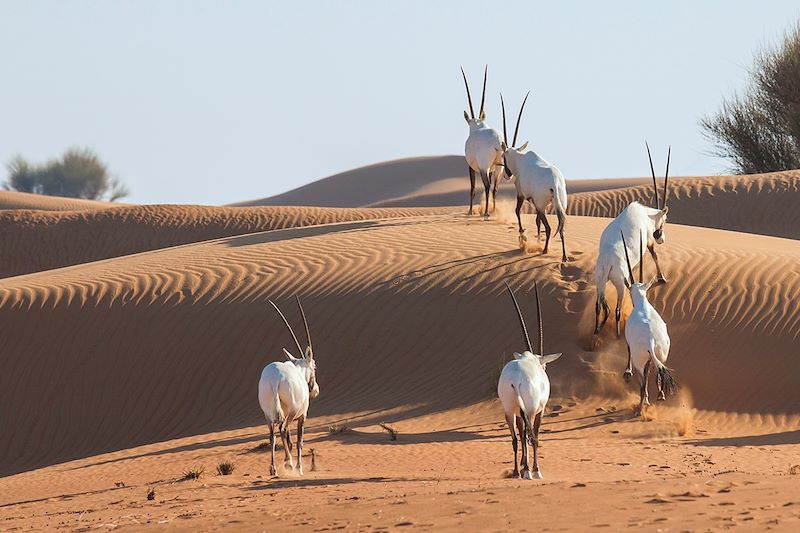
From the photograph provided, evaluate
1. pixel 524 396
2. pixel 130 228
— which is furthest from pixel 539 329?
pixel 130 228

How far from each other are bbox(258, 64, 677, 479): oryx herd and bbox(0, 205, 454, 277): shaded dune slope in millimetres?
10929

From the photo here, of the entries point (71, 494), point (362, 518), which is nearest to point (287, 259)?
point (71, 494)

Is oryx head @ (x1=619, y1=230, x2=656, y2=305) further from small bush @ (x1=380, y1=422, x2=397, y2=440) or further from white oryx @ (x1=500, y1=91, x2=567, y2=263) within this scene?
small bush @ (x1=380, y1=422, x2=397, y2=440)

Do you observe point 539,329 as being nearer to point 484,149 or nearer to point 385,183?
point 484,149

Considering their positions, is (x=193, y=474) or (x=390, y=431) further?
(x=390, y=431)

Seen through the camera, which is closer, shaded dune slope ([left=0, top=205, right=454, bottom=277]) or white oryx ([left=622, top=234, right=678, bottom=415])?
white oryx ([left=622, top=234, right=678, bottom=415])

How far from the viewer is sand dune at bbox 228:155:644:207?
61531mm

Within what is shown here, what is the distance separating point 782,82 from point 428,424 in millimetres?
26257

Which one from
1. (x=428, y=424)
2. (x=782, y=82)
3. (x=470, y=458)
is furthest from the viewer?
(x=782, y=82)

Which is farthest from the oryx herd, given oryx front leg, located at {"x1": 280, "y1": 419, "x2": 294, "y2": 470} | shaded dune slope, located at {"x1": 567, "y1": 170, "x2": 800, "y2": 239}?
shaded dune slope, located at {"x1": 567, "y1": 170, "x2": 800, "y2": 239}

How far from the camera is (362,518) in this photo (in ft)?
26.3

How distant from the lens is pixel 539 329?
11.2m

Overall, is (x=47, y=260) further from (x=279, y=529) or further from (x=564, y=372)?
(x=279, y=529)

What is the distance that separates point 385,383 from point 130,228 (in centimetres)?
1700
